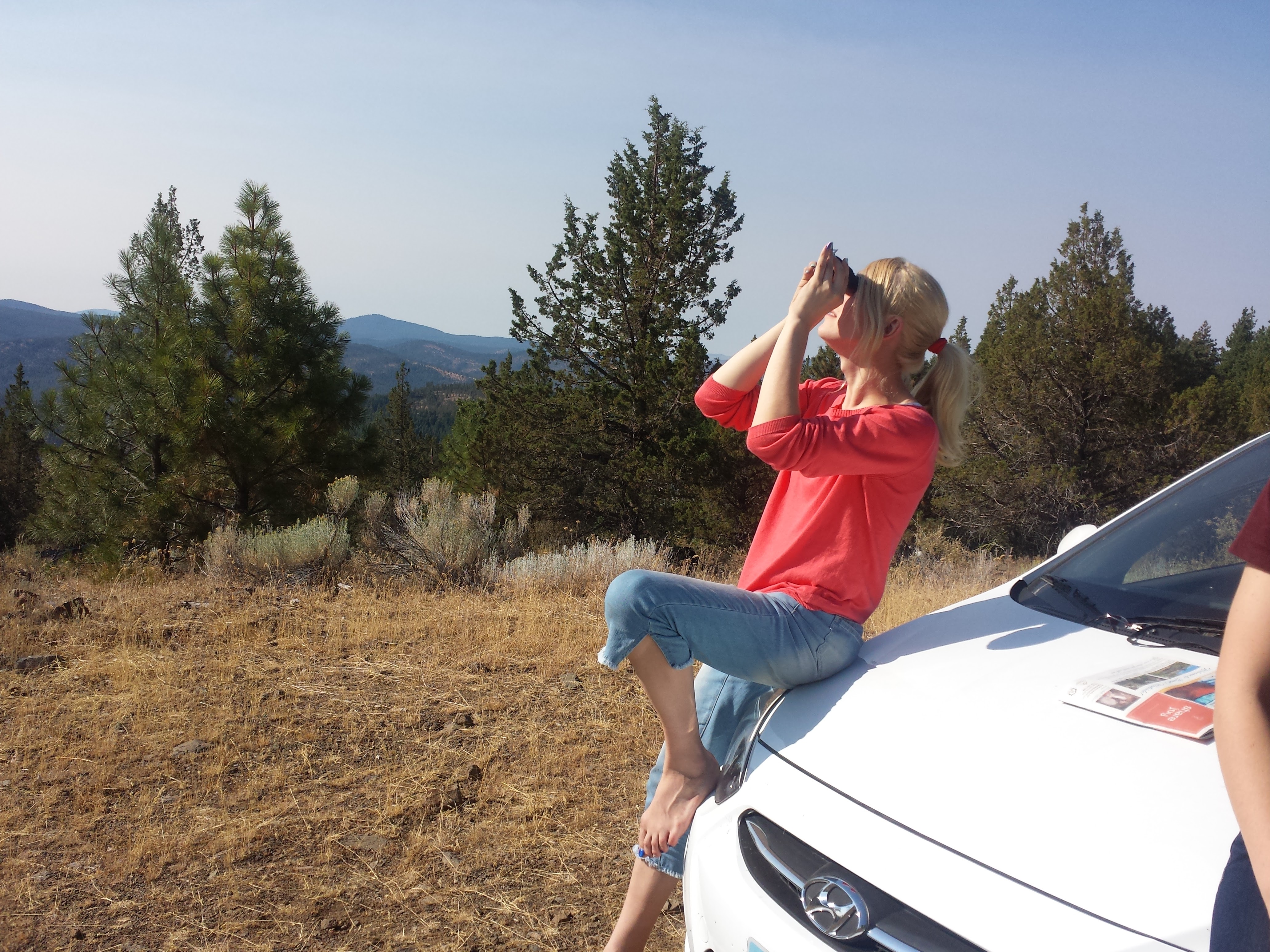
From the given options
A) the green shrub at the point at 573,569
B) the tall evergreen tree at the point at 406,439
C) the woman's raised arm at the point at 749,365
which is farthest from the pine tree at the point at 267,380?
the tall evergreen tree at the point at 406,439

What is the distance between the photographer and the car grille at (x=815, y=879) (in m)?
1.31

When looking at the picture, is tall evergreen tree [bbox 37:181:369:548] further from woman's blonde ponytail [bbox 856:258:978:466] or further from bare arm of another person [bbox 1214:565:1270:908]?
bare arm of another person [bbox 1214:565:1270:908]

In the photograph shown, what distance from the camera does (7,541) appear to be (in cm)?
3512

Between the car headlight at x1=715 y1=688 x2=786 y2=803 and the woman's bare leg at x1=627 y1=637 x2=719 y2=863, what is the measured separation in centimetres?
6

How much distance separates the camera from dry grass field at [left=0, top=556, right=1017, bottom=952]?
259 centimetres

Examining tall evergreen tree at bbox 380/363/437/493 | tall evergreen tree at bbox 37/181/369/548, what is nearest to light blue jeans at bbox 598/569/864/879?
tall evergreen tree at bbox 37/181/369/548

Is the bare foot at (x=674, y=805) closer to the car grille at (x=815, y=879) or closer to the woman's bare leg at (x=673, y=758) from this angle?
the woman's bare leg at (x=673, y=758)

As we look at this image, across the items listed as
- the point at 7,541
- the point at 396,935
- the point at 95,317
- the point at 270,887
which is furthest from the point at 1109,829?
the point at 7,541

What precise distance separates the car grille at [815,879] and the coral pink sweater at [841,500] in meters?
0.58

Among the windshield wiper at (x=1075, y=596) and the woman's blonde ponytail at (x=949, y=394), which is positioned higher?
the woman's blonde ponytail at (x=949, y=394)

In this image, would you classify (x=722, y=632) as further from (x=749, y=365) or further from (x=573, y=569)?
(x=573, y=569)

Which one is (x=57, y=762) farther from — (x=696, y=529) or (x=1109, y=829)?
(x=696, y=529)

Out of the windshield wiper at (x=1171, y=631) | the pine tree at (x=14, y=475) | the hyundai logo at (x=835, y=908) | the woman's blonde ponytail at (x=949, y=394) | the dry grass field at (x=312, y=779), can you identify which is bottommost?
the pine tree at (x=14, y=475)

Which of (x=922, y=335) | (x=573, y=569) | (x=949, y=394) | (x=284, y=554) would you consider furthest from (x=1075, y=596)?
(x=284, y=554)
